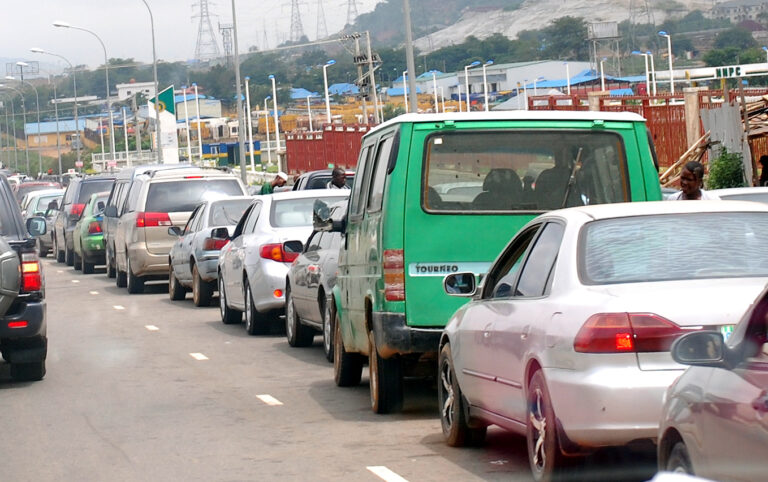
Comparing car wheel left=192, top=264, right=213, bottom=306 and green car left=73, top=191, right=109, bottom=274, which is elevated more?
green car left=73, top=191, right=109, bottom=274

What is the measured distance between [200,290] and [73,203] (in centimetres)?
1391

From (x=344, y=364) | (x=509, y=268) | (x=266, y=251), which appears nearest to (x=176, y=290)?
(x=266, y=251)

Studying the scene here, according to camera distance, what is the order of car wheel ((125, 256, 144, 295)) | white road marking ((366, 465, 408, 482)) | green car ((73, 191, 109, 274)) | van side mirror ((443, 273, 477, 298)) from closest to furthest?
white road marking ((366, 465, 408, 482)) → van side mirror ((443, 273, 477, 298)) → car wheel ((125, 256, 144, 295)) → green car ((73, 191, 109, 274))

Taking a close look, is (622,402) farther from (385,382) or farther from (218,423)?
(218,423)

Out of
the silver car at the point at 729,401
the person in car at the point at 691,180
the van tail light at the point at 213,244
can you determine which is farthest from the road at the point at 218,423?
the van tail light at the point at 213,244

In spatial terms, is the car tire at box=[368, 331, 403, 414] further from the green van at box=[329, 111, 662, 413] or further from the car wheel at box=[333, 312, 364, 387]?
the car wheel at box=[333, 312, 364, 387]

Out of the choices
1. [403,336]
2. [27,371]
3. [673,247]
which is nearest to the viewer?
[673,247]

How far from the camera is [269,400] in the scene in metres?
11.6

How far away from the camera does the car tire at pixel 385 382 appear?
33.9 ft

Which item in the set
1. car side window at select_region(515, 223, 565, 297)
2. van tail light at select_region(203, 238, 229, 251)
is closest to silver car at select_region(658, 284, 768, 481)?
car side window at select_region(515, 223, 565, 297)

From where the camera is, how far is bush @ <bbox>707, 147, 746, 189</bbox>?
1075 inches

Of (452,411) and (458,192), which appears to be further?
(458,192)

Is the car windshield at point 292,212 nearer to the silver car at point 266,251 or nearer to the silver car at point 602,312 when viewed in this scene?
the silver car at point 266,251

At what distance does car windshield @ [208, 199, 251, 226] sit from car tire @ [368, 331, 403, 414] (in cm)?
1107
